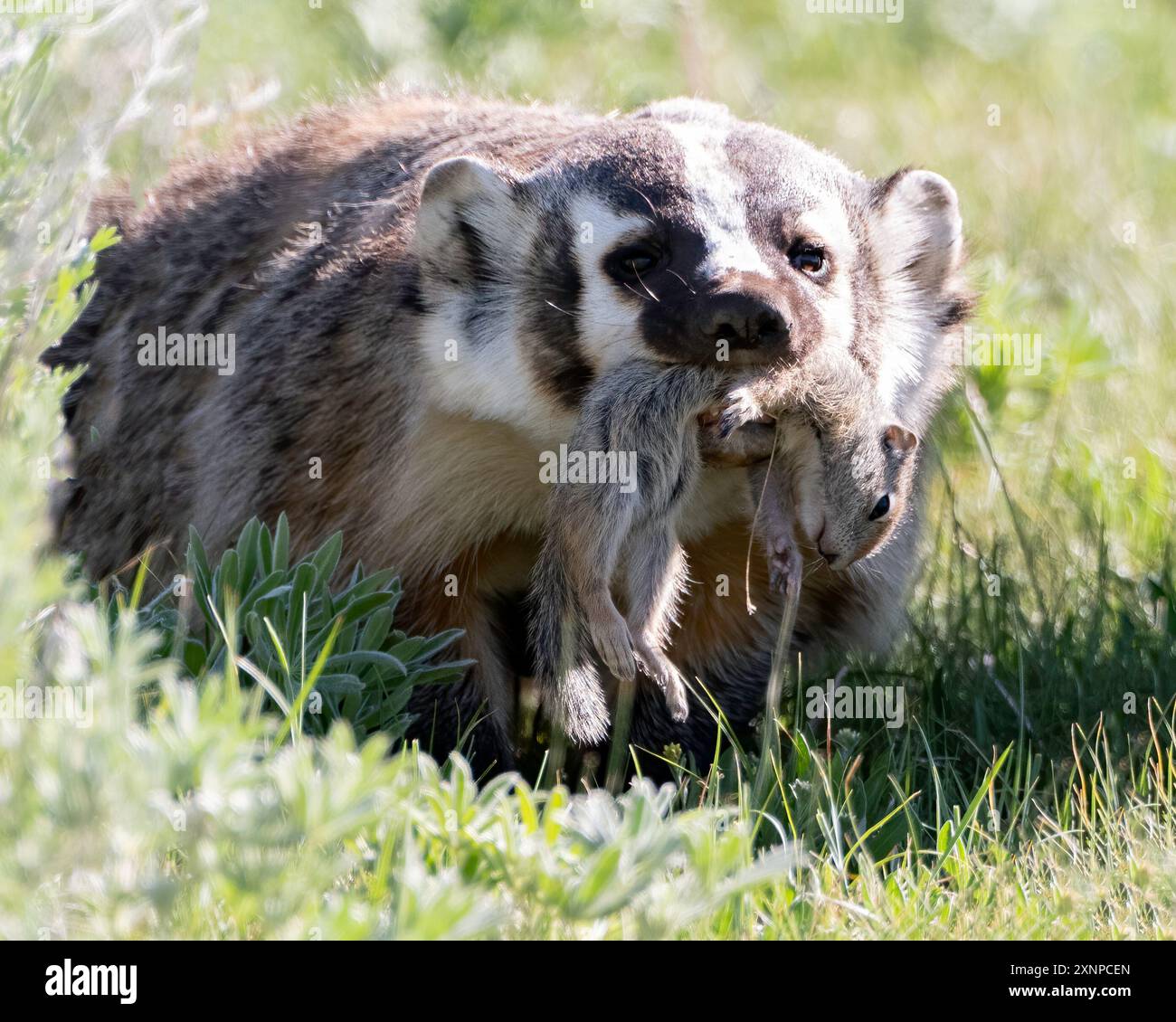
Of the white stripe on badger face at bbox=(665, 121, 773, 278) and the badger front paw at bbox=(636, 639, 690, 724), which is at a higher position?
the white stripe on badger face at bbox=(665, 121, 773, 278)

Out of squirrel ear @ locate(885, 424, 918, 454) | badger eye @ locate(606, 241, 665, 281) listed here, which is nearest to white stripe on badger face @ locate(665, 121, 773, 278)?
badger eye @ locate(606, 241, 665, 281)

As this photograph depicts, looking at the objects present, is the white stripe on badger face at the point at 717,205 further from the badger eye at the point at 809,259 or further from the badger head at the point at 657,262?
the badger eye at the point at 809,259

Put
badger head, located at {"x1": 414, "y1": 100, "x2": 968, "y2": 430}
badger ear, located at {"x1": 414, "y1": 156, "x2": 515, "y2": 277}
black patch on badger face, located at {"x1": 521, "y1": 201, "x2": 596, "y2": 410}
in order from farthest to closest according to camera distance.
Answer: badger ear, located at {"x1": 414, "y1": 156, "x2": 515, "y2": 277} → black patch on badger face, located at {"x1": 521, "y1": 201, "x2": 596, "y2": 410} → badger head, located at {"x1": 414, "y1": 100, "x2": 968, "y2": 430}

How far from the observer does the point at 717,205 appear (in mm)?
3480

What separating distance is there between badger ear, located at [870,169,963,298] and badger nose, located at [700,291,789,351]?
83cm

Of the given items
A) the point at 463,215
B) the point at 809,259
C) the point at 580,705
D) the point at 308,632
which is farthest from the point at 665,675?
the point at 463,215

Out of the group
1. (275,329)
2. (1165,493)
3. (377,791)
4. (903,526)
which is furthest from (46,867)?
(1165,493)

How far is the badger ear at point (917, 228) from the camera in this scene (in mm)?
3973

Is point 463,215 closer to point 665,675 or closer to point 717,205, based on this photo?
point 717,205

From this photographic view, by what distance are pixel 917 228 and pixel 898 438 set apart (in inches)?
33.2

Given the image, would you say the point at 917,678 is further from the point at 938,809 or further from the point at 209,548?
the point at 209,548

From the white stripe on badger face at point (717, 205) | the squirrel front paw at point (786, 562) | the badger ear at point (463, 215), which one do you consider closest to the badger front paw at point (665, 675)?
the squirrel front paw at point (786, 562)

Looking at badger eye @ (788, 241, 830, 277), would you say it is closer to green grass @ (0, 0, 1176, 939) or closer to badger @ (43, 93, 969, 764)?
badger @ (43, 93, 969, 764)

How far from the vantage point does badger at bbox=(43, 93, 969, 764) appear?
11.5 ft
